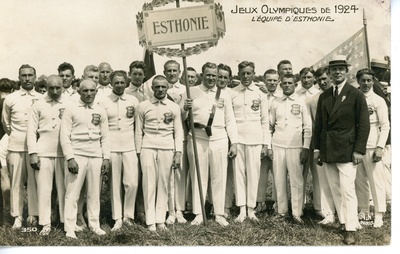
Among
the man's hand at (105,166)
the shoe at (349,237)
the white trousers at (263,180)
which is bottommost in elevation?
the shoe at (349,237)

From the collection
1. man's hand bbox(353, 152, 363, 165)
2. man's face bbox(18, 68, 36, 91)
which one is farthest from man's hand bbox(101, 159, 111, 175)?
man's hand bbox(353, 152, 363, 165)

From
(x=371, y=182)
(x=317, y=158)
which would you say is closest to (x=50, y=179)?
(x=317, y=158)

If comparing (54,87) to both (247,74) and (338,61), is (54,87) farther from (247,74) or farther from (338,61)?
(338,61)

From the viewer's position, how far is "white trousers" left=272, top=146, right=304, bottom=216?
594 cm

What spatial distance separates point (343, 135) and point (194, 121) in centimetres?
152

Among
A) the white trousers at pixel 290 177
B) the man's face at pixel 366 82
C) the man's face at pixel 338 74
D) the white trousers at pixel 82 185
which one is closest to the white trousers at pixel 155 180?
the white trousers at pixel 82 185

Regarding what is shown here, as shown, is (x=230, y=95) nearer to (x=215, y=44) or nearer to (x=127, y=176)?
(x=215, y=44)

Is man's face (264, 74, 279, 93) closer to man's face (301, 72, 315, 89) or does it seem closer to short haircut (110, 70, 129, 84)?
man's face (301, 72, 315, 89)

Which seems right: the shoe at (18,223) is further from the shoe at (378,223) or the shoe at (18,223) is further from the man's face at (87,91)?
the shoe at (378,223)

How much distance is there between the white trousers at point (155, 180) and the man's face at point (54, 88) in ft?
3.43

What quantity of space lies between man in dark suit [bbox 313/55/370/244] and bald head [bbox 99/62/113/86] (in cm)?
229

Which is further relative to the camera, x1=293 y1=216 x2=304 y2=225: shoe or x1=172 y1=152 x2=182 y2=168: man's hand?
x1=293 y1=216 x2=304 y2=225: shoe

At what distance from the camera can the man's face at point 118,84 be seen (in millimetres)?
5730

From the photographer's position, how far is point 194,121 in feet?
19.2
